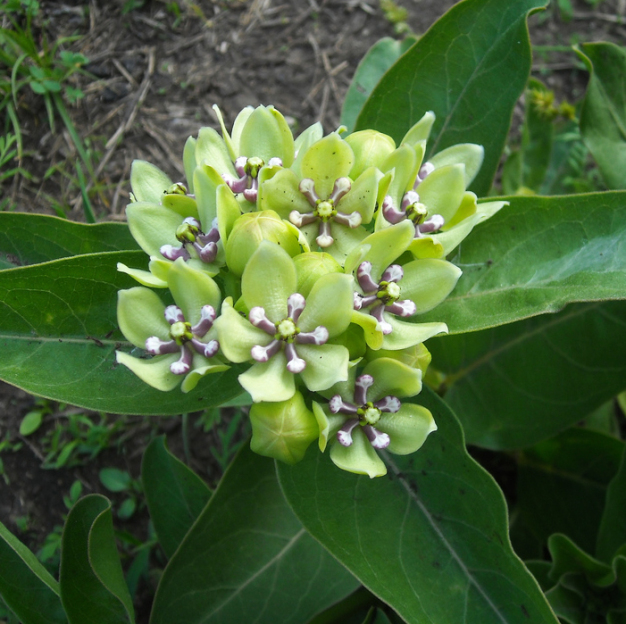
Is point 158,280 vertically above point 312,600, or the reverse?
point 158,280

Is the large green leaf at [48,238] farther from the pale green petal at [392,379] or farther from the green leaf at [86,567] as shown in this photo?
the pale green petal at [392,379]

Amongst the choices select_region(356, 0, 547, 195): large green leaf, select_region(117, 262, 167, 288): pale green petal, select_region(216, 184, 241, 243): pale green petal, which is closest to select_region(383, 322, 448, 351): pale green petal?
select_region(216, 184, 241, 243): pale green petal

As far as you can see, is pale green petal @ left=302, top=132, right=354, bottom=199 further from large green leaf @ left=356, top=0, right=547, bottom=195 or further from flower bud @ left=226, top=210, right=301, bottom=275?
large green leaf @ left=356, top=0, right=547, bottom=195

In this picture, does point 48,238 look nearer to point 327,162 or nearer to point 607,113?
point 327,162

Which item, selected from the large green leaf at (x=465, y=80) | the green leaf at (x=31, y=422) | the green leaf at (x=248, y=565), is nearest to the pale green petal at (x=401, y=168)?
the large green leaf at (x=465, y=80)

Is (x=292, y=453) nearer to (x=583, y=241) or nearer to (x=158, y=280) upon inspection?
(x=158, y=280)

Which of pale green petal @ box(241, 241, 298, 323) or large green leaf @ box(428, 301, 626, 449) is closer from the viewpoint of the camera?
pale green petal @ box(241, 241, 298, 323)

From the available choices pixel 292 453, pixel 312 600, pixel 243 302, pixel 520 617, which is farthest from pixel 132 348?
pixel 520 617
